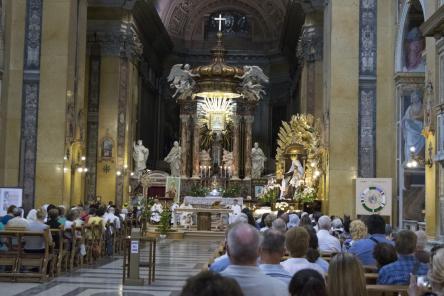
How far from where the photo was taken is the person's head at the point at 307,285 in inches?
Result: 158

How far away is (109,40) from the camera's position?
27.5 meters

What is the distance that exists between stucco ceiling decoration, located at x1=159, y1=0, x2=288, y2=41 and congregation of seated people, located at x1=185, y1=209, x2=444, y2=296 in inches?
1313

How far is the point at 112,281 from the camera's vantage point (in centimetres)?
1210

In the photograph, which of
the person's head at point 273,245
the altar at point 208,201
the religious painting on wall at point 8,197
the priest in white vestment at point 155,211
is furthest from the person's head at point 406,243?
the altar at point 208,201

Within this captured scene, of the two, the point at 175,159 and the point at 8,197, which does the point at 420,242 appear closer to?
the point at 8,197

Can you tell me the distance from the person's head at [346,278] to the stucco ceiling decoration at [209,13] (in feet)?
119

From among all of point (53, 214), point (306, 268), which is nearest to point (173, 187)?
point (53, 214)

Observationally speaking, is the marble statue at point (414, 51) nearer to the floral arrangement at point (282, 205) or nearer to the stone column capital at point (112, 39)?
the floral arrangement at point (282, 205)

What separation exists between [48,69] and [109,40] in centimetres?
737

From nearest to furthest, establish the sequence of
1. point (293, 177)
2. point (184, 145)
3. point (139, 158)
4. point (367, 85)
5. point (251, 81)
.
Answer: point (367, 85) → point (293, 177) → point (139, 158) → point (184, 145) → point (251, 81)

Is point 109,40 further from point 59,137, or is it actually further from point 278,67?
point 278,67

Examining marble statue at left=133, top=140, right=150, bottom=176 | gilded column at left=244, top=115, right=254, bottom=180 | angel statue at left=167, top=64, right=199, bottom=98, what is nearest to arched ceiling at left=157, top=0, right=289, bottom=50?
angel statue at left=167, top=64, right=199, bottom=98

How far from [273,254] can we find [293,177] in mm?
19554

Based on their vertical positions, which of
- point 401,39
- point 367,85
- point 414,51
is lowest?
point 367,85
